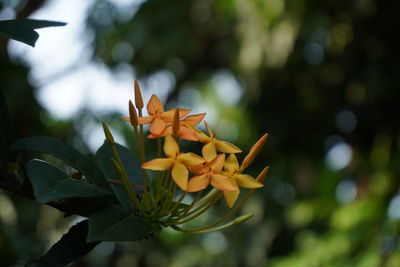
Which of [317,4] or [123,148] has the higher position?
[123,148]

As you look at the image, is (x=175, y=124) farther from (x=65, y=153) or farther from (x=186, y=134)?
(x=65, y=153)

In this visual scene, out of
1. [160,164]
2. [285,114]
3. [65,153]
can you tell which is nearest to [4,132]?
[65,153]

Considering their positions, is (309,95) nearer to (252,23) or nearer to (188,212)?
(252,23)

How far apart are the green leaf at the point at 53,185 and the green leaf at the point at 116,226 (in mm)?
23

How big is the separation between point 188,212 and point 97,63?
3.76 meters

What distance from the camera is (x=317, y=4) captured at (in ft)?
10.1

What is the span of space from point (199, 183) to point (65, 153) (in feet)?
0.49

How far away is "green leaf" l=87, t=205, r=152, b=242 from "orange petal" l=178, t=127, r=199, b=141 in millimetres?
99

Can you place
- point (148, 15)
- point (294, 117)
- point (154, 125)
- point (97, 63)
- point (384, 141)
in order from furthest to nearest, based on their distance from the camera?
1. point (97, 63)
2. point (148, 15)
3. point (294, 117)
4. point (384, 141)
5. point (154, 125)

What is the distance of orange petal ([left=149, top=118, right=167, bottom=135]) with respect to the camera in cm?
66

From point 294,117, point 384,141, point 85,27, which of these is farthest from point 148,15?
point 384,141

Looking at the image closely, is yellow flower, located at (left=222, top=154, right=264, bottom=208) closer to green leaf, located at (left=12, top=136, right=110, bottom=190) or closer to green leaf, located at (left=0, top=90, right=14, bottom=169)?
green leaf, located at (left=12, top=136, right=110, bottom=190)

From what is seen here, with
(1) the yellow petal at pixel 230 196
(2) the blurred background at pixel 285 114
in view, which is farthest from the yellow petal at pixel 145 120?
(2) the blurred background at pixel 285 114

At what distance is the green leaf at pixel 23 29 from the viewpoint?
613 mm
